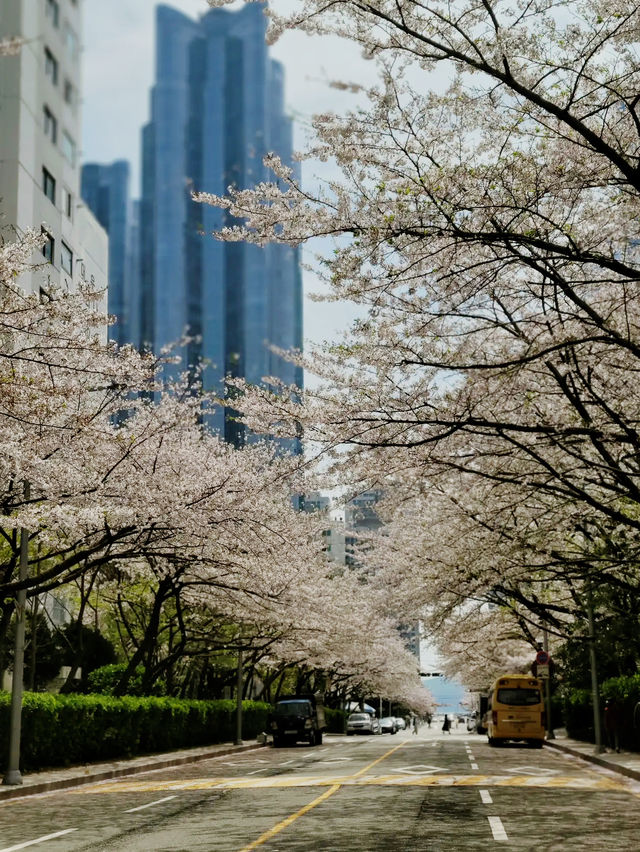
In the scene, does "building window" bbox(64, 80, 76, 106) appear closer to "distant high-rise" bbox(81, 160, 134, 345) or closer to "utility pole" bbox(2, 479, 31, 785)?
"utility pole" bbox(2, 479, 31, 785)

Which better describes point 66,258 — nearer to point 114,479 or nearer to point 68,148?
point 68,148

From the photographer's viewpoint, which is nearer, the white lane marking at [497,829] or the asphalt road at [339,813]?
the asphalt road at [339,813]

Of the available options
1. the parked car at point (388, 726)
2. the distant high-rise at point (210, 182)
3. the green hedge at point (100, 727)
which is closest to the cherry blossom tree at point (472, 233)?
the green hedge at point (100, 727)

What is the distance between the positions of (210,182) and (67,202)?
146573mm

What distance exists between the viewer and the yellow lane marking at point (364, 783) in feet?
56.0

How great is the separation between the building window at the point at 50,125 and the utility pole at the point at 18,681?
84.5 feet

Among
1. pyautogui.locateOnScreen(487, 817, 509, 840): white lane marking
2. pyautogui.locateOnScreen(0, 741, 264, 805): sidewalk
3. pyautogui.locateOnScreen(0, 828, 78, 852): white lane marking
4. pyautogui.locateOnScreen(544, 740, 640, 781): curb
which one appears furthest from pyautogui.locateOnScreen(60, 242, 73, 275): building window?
pyautogui.locateOnScreen(487, 817, 509, 840): white lane marking

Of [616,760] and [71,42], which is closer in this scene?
[616,760]

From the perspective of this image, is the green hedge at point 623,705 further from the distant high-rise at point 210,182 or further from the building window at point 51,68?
the distant high-rise at point 210,182

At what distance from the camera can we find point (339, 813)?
12281 millimetres

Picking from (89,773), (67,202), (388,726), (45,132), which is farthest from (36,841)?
(388,726)

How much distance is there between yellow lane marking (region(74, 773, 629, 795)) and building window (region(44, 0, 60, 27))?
3096 cm

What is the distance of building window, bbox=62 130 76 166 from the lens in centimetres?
4166

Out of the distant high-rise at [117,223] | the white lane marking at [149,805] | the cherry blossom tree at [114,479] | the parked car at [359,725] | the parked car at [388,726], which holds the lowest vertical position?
the parked car at [388,726]
